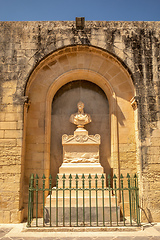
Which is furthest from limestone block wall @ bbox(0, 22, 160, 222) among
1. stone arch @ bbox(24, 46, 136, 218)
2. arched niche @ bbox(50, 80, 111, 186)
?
arched niche @ bbox(50, 80, 111, 186)

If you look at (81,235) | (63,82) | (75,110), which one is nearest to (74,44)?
(63,82)

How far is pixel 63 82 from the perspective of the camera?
8711mm

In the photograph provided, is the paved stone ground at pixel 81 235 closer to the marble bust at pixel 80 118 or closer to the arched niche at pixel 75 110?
the arched niche at pixel 75 110

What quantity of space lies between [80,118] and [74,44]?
2.63m

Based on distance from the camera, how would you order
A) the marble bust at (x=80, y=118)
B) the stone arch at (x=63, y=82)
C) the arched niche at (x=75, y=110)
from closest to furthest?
the stone arch at (x=63, y=82)
the marble bust at (x=80, y=118)
the arched niche at (x=75, y=110)

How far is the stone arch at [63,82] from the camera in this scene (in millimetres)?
7711

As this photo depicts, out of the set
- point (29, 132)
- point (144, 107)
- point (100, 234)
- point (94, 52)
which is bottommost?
point (100, 234)

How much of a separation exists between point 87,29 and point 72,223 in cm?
639

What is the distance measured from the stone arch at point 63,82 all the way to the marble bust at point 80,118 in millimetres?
849

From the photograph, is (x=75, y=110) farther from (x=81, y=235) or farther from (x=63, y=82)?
(x=81, y=235)

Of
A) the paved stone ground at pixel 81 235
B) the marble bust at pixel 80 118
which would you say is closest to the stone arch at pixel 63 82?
the marble bust at pixel 80 118

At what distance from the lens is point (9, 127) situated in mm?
7305

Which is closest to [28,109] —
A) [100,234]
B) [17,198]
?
[17,198]

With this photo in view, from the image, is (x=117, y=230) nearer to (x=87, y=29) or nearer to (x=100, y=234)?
(x=100, y=234)
